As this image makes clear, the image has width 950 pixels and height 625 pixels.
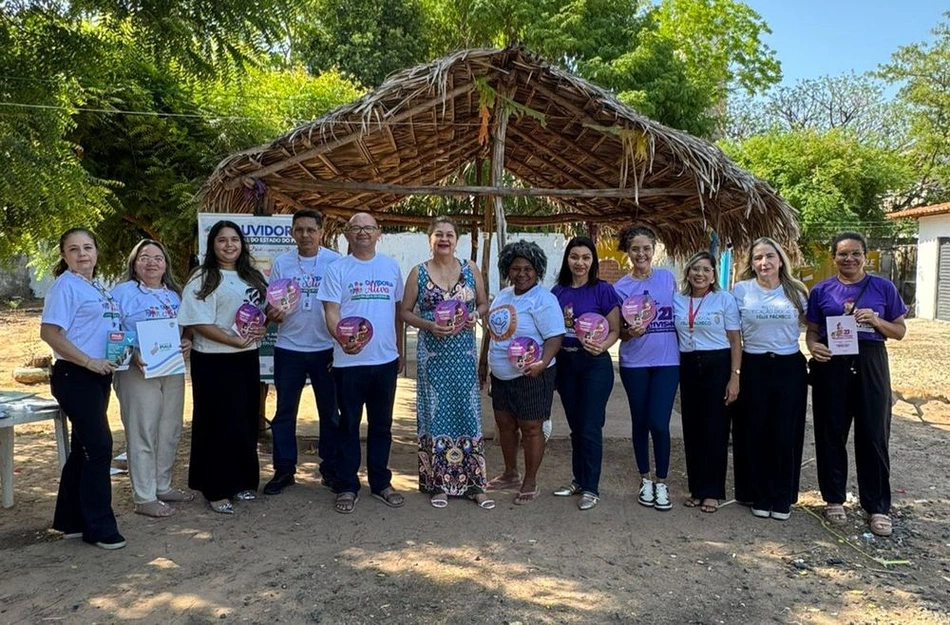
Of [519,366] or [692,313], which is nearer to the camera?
[519,366]

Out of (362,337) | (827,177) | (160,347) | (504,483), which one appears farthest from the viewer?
(827,177)

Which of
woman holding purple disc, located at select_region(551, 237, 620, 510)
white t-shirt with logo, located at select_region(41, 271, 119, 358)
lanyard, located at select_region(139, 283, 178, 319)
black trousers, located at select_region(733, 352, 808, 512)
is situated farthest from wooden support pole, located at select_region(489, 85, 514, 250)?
white t-shirt with logo, located at select_region(41, 271, 119, 358)

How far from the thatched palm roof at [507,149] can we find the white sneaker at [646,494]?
230 centimetres

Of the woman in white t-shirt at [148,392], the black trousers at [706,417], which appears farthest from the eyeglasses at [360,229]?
the black trousers at [706,417]

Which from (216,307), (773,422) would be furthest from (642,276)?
(216,307)

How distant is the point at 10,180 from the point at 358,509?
2.64m

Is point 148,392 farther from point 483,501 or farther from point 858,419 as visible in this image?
point 858,419

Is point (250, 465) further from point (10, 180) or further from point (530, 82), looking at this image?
point (530, 82)

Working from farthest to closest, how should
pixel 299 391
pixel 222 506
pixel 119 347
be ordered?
pixel 299 391 < pixel 222 506 < pixel 119 347

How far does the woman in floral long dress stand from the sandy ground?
0.30m

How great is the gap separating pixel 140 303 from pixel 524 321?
7.33ft

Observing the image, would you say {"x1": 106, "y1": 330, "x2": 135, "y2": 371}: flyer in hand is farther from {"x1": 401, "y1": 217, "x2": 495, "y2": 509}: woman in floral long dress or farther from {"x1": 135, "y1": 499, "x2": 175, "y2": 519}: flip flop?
{"x1": 401, "y1": 217, "x2": 495, "y2": 509}: woman in floral long dress

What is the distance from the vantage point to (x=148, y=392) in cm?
411

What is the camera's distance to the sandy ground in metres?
3.19
